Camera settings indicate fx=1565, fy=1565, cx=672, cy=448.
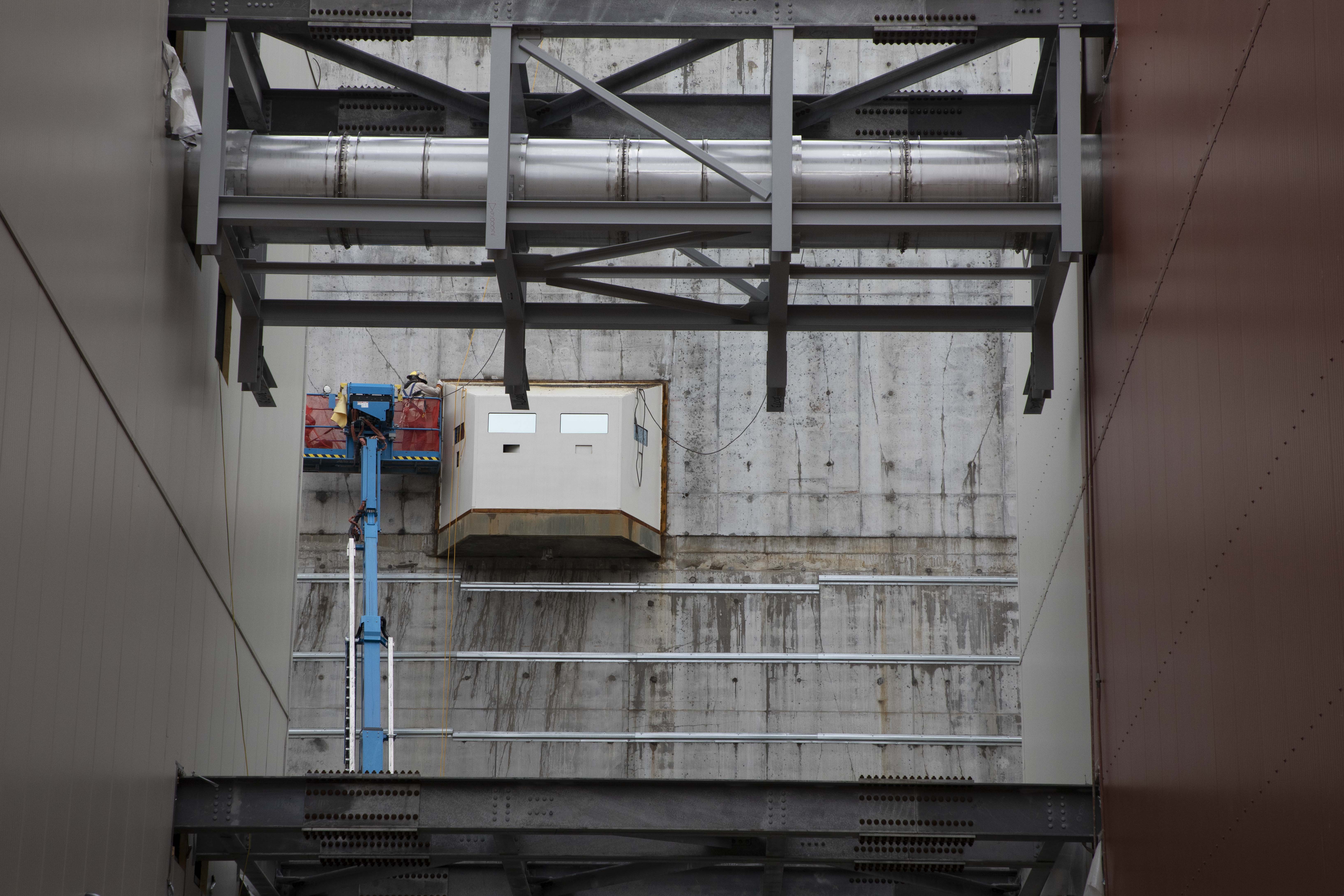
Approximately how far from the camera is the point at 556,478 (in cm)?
2906

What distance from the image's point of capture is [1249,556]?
703 centimetres

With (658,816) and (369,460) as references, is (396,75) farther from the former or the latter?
(369,460)

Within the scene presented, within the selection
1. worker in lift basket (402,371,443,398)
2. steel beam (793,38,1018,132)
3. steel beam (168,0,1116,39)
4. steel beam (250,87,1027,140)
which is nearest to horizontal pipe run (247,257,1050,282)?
steel beam (250,87,1027,140)

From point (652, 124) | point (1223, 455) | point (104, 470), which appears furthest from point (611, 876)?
point (1223, 455)

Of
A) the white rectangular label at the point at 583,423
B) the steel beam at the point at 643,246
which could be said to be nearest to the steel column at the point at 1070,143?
the steel beam at the point at 643,246

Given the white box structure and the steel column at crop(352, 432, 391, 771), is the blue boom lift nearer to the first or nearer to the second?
the steel column at crop(352, 432, 391, 771)

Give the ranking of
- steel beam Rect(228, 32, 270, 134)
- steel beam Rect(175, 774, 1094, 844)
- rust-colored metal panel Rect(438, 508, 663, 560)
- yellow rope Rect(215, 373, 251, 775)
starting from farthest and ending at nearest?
rust-colored metal panel Rect(438, 508, 663, 560) < yellow rope Rect(215, 373, 251, 775) < steel beam Rect(228, 32, 270, 134) < steel beam Rect(175, 774, 1094, 844)

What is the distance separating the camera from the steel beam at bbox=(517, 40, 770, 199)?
11930 mm

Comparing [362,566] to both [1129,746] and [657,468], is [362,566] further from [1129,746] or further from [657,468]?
[1129,746]

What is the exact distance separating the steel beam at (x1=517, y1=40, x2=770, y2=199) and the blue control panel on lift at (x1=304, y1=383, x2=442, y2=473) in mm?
16402

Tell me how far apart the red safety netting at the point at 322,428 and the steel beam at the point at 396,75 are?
16.0 metres

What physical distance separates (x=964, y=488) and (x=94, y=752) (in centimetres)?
2230

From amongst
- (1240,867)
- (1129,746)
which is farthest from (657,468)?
(1240,867)

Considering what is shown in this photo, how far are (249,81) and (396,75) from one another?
4.19ft
